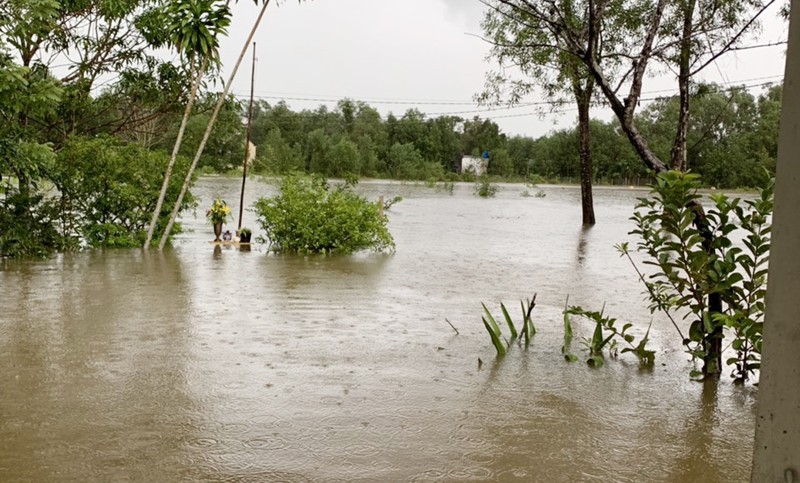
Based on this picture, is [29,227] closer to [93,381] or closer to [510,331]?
[93,381]

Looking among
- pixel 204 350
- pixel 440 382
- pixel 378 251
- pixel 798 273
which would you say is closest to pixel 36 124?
pixel 378 251

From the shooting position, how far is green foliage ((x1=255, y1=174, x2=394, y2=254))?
1190cm

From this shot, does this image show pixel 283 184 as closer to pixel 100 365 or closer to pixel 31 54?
pixel 31 54

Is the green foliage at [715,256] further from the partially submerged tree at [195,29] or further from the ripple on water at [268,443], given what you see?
the partially submerged tree at [195,29]

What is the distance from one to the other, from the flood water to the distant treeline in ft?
117

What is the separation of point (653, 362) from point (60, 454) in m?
4.13

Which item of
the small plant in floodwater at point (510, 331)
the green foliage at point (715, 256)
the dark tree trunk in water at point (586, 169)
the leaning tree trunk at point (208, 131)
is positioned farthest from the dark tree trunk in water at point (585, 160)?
the green foliage at point (715, 256)

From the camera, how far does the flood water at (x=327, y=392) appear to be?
3.39 meters

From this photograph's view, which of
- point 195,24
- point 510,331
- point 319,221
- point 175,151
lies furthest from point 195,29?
point 510,331

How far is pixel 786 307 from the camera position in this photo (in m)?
1.38

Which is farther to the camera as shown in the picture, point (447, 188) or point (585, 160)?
point (447, 188)

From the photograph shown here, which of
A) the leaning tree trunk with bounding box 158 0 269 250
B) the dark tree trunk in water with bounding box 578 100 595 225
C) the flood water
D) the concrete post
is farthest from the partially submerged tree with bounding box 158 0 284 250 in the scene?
the dark tree trunk in water with bounding box 578 100 595 225

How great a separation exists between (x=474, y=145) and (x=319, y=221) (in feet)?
225

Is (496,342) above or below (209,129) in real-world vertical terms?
below
